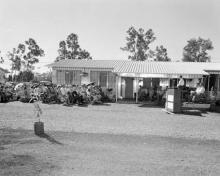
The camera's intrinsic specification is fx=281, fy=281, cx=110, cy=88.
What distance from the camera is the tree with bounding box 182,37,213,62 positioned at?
57344 mm

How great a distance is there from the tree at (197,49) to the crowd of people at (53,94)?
42.6 m

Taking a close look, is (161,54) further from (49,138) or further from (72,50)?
(49,138)

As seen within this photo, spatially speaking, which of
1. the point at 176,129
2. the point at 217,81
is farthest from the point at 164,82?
the point at 176,129

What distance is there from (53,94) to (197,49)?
46.2 m

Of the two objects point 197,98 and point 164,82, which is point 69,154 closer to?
point 197,98

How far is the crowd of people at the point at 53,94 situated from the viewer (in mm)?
17562

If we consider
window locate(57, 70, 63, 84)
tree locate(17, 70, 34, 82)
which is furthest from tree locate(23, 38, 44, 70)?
window locate(57, 70, 63, 84)

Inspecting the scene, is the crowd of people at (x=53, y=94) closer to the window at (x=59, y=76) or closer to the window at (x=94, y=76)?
the window at (x=94, y=76)

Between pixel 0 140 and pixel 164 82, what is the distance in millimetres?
21218

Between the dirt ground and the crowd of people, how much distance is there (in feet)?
24.2

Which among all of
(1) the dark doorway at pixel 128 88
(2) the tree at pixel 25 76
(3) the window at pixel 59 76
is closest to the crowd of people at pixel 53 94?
(3) the window at pixel 59 76

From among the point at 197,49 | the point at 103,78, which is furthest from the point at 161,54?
the point at 103,78

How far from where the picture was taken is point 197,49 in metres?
58.0

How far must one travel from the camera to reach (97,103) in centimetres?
1827
